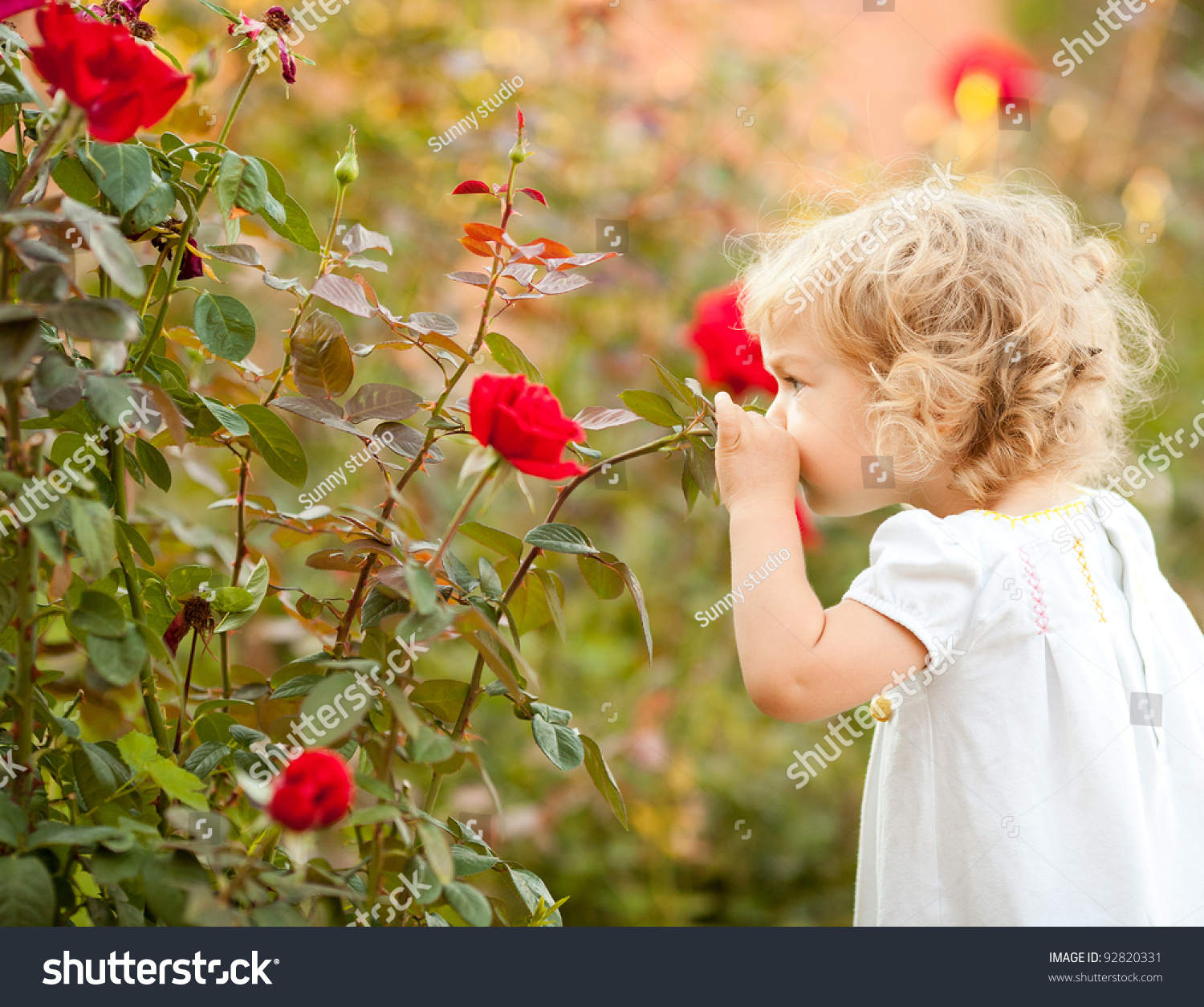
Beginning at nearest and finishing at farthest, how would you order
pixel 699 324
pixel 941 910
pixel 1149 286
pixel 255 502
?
pixel 255 502 < pixel 941 910 < pixel 699 324 < pixel 1149 286

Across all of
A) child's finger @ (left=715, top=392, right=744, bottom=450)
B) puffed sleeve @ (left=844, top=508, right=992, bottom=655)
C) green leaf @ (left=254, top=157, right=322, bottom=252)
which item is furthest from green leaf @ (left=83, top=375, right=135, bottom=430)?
puffed sleeve @ (left=844, top=508, right=992, bottom=655)

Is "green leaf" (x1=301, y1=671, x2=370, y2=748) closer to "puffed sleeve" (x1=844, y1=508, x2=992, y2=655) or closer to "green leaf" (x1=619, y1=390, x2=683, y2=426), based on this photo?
"green leaf" (x1=619, y1=390, x2=683, y2=426)

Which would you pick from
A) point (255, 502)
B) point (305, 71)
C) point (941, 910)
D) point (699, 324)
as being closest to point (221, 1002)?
point (255, 502)

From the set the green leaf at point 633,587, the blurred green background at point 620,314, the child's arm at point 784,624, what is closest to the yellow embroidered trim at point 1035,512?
the child's arm at point 784,624

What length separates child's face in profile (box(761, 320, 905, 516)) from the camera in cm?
88

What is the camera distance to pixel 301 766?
0.47m

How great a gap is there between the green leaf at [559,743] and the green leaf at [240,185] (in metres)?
0.38

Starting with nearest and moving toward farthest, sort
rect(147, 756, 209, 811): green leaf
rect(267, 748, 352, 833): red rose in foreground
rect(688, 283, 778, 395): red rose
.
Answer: rect(267, 748, 352, 833): red rose in foreground < rect(147, 756, 209, 811): green leaf < rect(688, 283, 778, 395): red rose

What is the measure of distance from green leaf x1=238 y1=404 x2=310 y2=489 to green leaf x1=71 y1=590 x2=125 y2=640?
0.15 m

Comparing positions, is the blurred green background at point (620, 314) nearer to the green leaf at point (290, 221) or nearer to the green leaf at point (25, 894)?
the green leaf at point (290, 221)

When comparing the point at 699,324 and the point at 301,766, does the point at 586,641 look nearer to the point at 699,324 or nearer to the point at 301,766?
the point at 699,324

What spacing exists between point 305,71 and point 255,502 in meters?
1.32

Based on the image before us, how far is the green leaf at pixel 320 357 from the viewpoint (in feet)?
2.23

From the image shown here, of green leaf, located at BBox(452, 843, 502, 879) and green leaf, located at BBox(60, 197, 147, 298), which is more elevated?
green leaf, located at BBox(60, 197, 147, 298)
